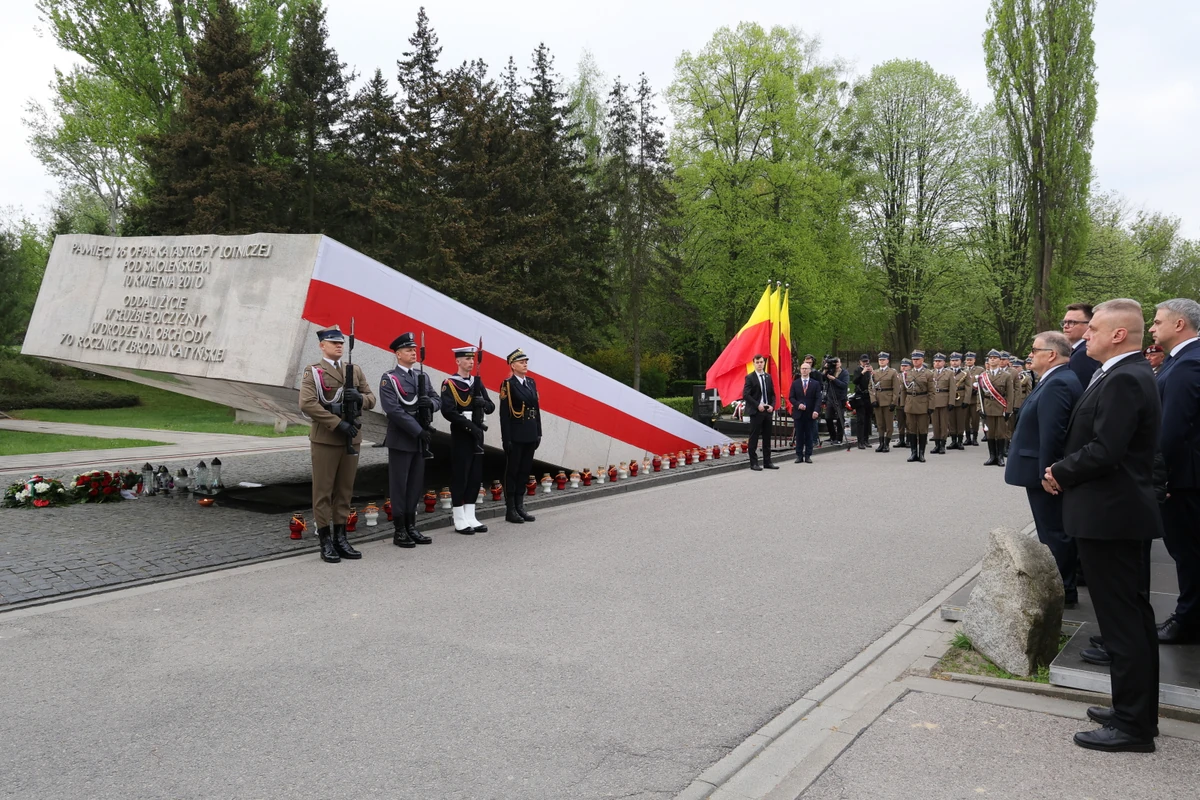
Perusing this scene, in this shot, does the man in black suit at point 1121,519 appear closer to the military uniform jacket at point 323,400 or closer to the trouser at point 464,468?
the military uniform jacket at point 323,400

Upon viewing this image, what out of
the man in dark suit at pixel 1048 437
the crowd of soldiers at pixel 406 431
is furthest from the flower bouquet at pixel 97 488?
the man in dark suit at pixel 1048 437

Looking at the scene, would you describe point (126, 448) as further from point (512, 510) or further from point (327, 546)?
point (327, 546)

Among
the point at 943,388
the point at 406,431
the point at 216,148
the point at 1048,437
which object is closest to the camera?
the point at 1048,437

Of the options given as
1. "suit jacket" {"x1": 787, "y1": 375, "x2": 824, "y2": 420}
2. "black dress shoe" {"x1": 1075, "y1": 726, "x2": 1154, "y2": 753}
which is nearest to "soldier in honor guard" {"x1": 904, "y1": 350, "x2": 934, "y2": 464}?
"suit jacket" {"x1": 787, "y1": 375, "x2": 824, "y2": 420}

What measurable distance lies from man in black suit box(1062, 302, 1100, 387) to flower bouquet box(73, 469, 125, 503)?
10.3 m

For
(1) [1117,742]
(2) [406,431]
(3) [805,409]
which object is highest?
(3) [805,409]

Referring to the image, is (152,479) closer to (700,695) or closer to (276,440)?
(276,440)

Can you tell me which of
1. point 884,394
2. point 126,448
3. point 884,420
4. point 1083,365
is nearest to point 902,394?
point 884,394

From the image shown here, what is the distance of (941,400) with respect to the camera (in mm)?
16750

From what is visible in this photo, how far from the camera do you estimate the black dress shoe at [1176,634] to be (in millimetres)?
4746

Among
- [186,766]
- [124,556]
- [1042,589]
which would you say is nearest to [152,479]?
[124,556]

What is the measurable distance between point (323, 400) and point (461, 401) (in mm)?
1723

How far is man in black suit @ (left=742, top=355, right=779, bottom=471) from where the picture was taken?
1456 centimetres

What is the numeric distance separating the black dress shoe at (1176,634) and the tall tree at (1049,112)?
2944 centimetres
